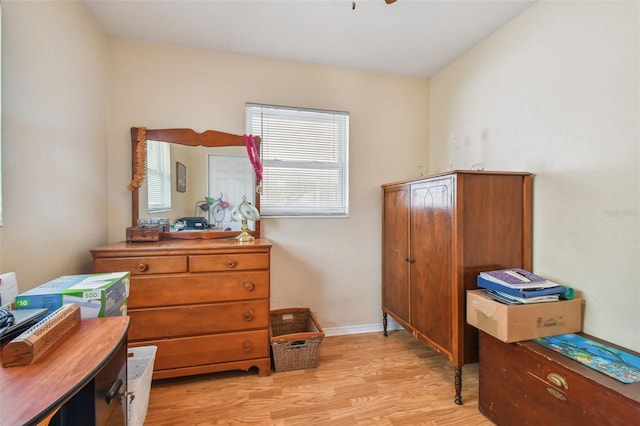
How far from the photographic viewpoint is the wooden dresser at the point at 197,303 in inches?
69.4

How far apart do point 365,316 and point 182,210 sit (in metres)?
1.90

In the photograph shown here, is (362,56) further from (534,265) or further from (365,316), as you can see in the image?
(365,316)

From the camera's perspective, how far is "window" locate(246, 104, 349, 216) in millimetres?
2479

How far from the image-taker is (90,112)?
1.91 metres

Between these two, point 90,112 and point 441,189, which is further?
point 90,112

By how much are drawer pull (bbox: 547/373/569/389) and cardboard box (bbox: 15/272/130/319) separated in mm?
1927

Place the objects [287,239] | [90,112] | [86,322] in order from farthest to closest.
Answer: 1. [287,239]
2. [90,112]
3. [86,322]

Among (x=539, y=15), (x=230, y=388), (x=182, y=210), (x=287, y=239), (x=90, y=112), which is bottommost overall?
(x=230, y=388)

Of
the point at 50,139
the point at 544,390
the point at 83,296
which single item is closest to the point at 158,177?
the point at 50,139

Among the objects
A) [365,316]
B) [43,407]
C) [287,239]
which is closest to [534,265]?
[365,316]

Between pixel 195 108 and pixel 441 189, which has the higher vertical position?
pixel 195 108

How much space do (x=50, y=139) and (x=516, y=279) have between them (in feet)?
8.70

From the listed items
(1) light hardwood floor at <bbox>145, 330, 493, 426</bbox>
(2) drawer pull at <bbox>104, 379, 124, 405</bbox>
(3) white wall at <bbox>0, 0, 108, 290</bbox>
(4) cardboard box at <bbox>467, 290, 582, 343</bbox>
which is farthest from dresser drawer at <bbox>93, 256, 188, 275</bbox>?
(4) cardboard box at <bbox>467, 290, 582, 343</bbox>

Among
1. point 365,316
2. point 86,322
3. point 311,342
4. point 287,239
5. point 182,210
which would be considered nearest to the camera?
point 86,322
